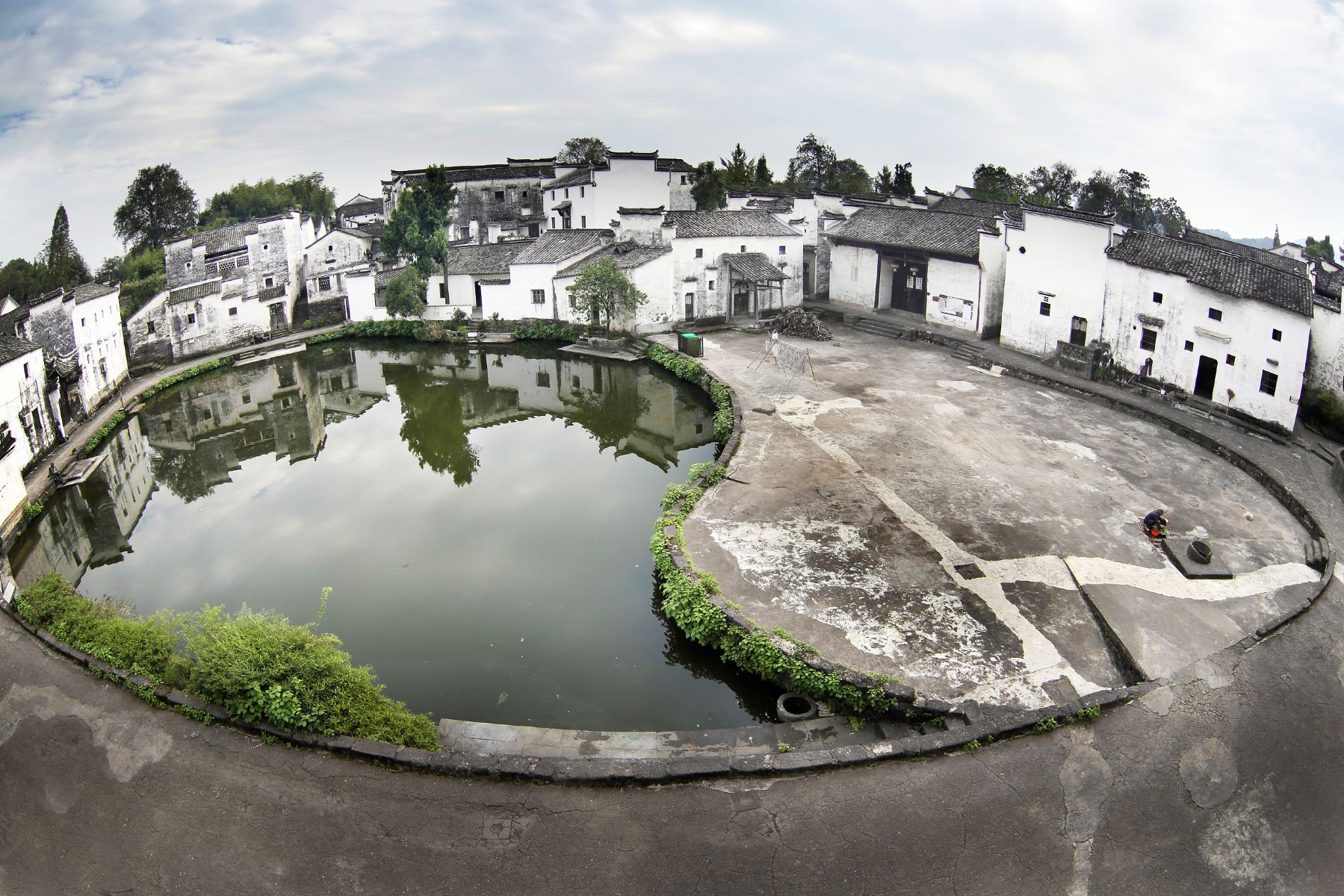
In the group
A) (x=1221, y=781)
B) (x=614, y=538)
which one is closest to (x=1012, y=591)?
(x=1221, y=781)

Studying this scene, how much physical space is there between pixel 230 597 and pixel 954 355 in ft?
69.0

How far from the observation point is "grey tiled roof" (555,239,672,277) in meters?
29.8

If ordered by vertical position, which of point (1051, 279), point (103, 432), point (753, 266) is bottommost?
point (103, 432)

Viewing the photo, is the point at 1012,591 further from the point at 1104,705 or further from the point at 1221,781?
the point at 1221,781

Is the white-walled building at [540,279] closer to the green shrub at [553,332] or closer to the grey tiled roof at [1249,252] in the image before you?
the green shrub at [553,332]

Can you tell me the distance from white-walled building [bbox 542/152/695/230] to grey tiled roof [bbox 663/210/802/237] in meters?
5.05

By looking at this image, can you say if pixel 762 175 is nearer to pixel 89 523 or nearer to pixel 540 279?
pixel 540 279

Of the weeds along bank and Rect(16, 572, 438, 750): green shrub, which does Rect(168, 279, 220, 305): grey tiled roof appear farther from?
the weeds along bank

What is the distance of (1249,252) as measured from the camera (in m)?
24.5

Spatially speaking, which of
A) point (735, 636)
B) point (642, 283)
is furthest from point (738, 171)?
point (735, 636)

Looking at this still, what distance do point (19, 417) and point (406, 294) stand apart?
1541 centimetres

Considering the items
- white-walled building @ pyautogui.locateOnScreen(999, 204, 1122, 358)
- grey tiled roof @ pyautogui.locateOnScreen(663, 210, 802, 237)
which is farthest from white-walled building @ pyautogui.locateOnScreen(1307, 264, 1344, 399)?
grey tiled roof @ pyautogui.locateOnScreen(663, 210, 802, 237)

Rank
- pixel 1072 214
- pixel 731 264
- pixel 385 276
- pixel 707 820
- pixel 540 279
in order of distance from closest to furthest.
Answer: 1. pixel 707 820
2. pixel 1072 214
3. pixel 731 264
4. pixel 540 279
5. pixel 385 276

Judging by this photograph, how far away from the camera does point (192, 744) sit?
9.05 m
